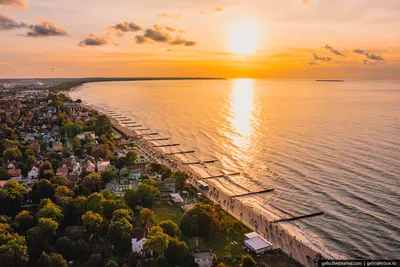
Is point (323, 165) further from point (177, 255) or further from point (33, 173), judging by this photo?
point (33, 173)

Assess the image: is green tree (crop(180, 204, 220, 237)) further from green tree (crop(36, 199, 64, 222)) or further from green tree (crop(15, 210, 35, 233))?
green tree (crop(15, 210, 35, 233))

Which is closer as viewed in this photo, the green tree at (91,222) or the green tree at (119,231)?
the green tree at (119,231)

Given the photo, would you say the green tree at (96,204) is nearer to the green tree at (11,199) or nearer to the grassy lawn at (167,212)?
the grassy lawn at (167,212)

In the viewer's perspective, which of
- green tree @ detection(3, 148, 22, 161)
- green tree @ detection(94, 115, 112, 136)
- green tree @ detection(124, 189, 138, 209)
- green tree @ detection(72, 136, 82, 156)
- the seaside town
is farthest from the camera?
green tree @ detection(94, 115, 112, 136)

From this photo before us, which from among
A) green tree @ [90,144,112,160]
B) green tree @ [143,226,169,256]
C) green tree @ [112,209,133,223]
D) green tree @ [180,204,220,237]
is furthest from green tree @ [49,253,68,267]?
green tree @ [90,144,112,160]

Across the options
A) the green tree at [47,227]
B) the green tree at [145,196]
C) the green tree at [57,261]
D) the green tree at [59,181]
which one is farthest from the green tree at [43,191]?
the green tree at [57,261]

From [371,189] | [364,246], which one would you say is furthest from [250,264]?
[371,189]

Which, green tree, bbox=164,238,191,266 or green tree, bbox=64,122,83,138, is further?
green tree, bbox=64,122,83,138
